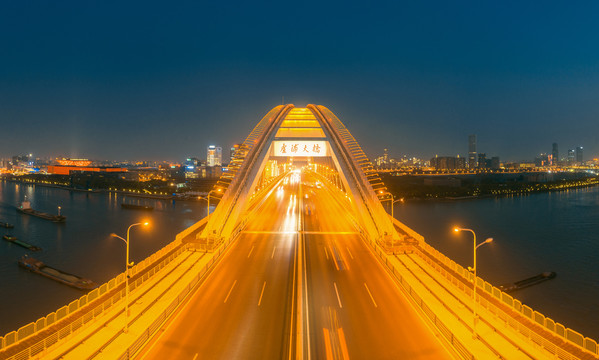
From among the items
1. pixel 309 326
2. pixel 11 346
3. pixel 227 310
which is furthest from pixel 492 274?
pixel 11 346

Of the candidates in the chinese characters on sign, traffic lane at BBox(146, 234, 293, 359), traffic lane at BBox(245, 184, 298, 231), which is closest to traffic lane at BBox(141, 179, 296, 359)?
traffic lane at BBox(146, 234, 293, 359)

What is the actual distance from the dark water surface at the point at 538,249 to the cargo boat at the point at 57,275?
27504 millimetres

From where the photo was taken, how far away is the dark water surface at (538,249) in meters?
20.1

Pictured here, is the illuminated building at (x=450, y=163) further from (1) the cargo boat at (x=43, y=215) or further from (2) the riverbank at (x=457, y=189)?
(1) the cargo boat at (x=43, y=215)

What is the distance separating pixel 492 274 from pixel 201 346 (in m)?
23.0

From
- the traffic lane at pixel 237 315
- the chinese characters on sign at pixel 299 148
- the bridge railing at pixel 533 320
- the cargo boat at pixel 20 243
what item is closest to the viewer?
the bridge railing at pixel 533 320

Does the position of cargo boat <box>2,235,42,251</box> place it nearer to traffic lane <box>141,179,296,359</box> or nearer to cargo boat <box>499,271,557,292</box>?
traffic lane <box>141,179,296,359</box>

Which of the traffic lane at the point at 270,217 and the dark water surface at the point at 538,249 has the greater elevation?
the traffic lane at the point at 270,217

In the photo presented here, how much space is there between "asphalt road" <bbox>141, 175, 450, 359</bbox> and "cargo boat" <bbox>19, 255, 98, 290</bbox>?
10310 mm

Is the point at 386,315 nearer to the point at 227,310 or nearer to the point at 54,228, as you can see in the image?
the point at 227,310

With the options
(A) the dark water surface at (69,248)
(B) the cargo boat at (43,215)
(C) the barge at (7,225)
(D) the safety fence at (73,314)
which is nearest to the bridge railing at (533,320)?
(D) the safety fence at (73,314)

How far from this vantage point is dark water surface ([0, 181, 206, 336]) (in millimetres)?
20188

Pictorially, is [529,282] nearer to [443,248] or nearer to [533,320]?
[443,248]

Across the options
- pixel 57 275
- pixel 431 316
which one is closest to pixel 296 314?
pixel 431 316
